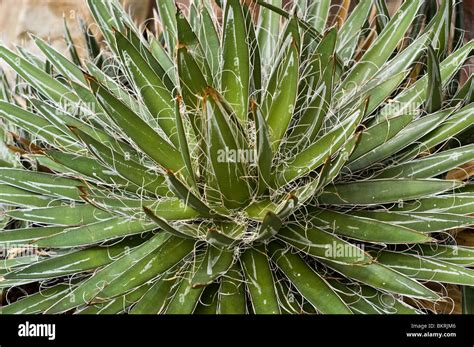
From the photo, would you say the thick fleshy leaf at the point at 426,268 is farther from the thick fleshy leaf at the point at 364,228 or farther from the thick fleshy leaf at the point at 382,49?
the thick fleshy leaf at the point at 382,49

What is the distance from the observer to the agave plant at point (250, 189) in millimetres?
994

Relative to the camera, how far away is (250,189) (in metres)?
1.03

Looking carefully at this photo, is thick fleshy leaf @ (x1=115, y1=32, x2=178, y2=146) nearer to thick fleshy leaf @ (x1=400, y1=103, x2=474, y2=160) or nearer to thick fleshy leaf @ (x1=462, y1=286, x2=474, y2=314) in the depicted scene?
thick fleshy leaf @ (x1=400, y1=103, x2=474, y2=160)

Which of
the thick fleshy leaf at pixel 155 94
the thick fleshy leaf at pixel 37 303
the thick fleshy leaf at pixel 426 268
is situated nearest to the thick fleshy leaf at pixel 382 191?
the thick fleshy leaf at pixel 426 268

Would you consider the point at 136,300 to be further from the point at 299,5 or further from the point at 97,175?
the point at 299,5

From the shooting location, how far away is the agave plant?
3.26 feet

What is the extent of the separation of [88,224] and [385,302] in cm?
59

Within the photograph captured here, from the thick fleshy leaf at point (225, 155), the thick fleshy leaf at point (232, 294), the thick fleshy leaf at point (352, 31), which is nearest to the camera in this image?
the thick fleshy leaf at point (225, 155)

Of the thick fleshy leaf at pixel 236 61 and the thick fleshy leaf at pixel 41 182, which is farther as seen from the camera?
the thick fleshy leaf at pixel 41 182

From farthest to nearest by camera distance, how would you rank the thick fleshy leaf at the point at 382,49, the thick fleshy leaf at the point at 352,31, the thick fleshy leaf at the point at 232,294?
the thick fleshy leaf at the point at 352,31 < the thick fleshy leaf at the point at 382,49 < the thick fleshy leaf at the point at 232,294

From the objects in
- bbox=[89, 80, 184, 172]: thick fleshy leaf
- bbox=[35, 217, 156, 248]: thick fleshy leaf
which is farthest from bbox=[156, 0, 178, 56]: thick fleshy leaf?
Result: bbox=[35, 217, 156, 248]: thick fleshy leaf

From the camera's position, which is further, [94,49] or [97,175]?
[94,49]
